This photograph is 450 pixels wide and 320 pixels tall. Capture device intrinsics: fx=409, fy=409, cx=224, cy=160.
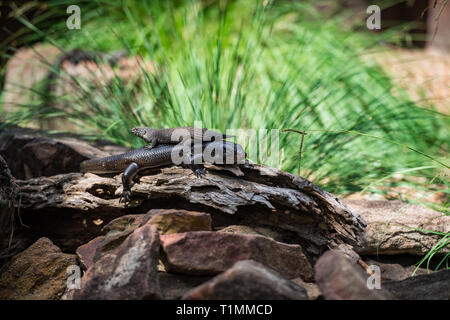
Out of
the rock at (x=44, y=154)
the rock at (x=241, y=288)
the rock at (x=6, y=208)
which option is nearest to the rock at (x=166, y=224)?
the rock at (x=241, y=288)

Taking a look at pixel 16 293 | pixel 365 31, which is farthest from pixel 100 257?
pixel 365 31

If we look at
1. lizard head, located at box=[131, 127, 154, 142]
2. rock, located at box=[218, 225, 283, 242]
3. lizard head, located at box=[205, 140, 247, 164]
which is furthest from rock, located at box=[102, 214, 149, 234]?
lizard head, located at box=[131, 127, 154, 142]

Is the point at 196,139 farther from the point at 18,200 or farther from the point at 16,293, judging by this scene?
the point at 16,293

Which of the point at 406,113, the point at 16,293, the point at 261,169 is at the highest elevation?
the point at 406,113

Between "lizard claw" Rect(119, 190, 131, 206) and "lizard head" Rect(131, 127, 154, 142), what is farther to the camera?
"lizard head" Rect(131, 127, 154, 142)

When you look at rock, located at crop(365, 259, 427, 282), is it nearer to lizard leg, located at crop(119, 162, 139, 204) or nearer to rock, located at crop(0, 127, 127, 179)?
lizard leg, located at crop(119, 162, 139, 204)

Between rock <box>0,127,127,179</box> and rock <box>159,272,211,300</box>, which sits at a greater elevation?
rock <box>0,127,127,179</box>
